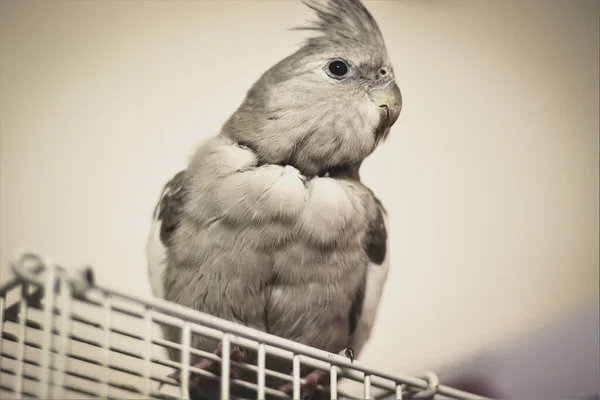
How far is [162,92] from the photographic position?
932 millimetres

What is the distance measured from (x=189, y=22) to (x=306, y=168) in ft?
0.96

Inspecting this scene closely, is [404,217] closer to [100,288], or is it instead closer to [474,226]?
[474,226]

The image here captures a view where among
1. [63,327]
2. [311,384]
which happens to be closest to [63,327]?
[63,327]

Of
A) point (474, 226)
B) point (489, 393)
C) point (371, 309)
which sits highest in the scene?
point (474, 226)

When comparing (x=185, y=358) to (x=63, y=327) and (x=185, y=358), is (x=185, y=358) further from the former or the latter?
(x=63, y=327)

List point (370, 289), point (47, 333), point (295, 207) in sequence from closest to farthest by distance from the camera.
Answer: point (47, 333) → point (295, 207) → point (370, 289)

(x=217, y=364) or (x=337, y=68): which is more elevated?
(x=337, y=68)

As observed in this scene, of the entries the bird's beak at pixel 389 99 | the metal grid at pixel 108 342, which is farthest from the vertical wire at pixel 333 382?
the bird's beak at pixel 389 99

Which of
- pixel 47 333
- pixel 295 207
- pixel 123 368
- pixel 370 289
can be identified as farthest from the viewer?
pixel 370 289

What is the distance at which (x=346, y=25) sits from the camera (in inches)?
37.4

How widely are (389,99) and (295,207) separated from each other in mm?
222

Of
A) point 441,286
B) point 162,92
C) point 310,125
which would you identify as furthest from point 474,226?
point 162,92

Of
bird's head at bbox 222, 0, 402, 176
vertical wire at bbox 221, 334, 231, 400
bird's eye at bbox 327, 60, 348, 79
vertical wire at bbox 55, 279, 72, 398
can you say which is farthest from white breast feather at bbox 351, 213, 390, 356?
vertical wire at bbox 55, 279, 72, 398

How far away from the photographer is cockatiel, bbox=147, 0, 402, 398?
842 mm
